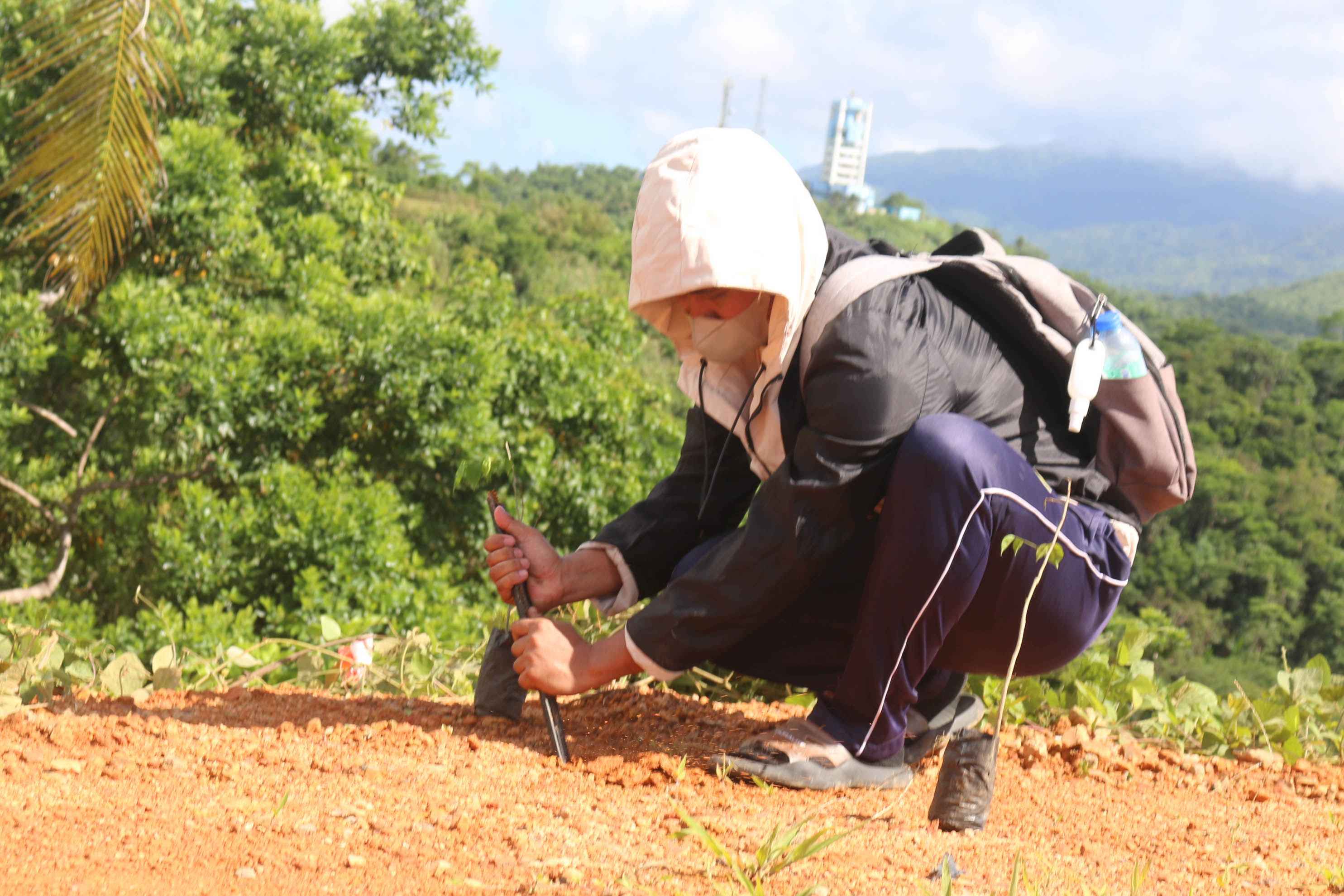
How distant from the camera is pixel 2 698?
2.00 meters

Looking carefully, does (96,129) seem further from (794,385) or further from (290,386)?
(794,385)

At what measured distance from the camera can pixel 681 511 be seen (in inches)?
94.0

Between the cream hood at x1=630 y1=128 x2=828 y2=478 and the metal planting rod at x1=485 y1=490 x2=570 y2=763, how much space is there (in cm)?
55

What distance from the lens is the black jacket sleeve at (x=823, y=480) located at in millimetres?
1842

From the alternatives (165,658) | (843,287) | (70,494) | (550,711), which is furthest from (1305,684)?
(70,494)

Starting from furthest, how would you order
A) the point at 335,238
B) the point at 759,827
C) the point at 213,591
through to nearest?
the point at 335,238
the point at 213,591
the point at 759,827

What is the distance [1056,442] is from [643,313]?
712 millimetres

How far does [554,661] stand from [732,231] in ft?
2.50

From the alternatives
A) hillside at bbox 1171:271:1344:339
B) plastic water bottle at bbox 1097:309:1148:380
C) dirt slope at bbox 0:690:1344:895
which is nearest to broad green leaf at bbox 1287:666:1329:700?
dirt slope at bbox 0:690:1344:895

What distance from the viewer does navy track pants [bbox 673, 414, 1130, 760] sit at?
1.84 meters

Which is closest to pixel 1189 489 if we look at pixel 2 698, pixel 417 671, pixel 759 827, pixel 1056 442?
pixel 1056 442

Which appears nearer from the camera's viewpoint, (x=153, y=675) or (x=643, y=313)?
(x=643, y=313)

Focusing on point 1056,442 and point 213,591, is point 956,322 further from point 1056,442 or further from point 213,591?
point 213,591

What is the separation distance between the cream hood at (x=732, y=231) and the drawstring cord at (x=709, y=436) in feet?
0.17
